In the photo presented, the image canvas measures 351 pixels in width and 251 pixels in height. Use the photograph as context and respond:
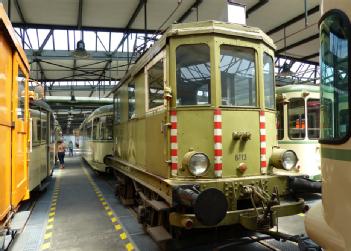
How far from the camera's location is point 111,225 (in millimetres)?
6695

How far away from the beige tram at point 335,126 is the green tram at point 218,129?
73.1 inches

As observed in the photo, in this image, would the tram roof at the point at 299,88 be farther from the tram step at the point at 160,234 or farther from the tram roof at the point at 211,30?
the tram step at the point at 160,234

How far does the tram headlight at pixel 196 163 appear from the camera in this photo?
425cm

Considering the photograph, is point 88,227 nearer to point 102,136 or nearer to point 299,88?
point 102,136

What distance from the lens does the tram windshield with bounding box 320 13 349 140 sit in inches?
89.7

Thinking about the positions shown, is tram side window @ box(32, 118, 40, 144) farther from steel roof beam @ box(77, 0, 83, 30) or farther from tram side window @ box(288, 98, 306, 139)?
tram side window @ box(288, 98, 306, 139)

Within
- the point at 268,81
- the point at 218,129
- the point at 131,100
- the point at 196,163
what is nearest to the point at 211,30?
the point at 268,81

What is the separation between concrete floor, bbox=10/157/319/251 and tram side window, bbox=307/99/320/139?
1891 millimetres

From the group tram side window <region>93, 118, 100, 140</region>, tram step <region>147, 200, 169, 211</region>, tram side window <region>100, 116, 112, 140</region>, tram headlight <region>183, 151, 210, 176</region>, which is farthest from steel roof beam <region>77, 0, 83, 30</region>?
tram headlight <region>183, 151, 210, 176</region>

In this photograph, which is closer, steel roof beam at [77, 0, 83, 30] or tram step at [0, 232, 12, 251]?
tram step at [0, 232, 12, 251]

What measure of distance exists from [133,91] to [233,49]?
2.91m

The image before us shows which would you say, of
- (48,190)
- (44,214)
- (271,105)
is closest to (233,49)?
(271,105)

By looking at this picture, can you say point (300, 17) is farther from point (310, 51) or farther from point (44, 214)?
point (44, 214)

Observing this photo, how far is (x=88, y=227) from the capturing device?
6602mm
